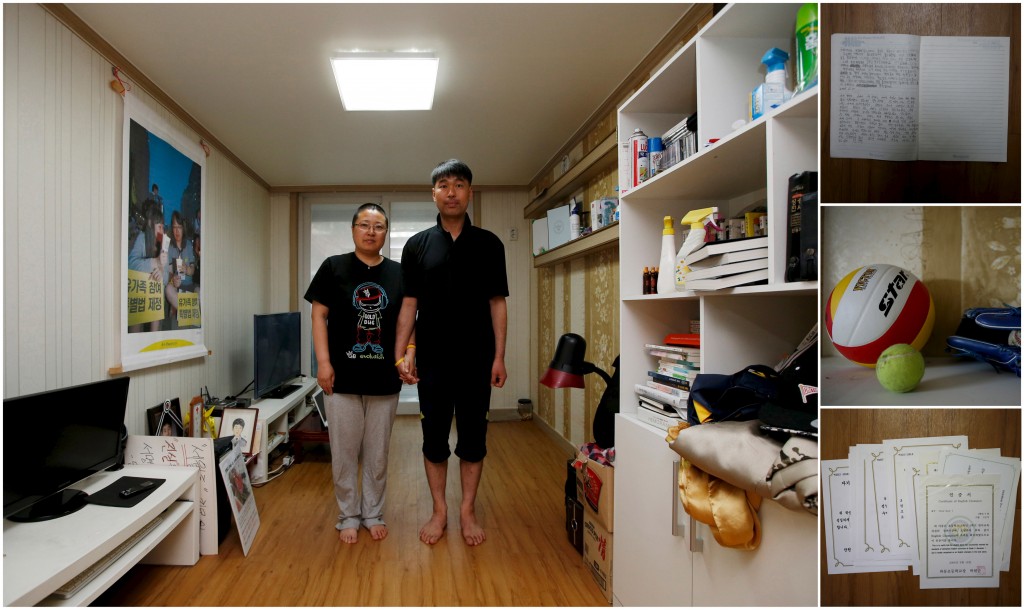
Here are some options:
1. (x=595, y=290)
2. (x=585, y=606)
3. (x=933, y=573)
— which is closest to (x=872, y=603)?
(x=933, y=573)

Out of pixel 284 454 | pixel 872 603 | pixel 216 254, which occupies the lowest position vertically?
pixel 284 454

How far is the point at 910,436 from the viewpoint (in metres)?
0.53

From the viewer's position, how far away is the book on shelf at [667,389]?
140 centimetres

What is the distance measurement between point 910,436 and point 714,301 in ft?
2.50

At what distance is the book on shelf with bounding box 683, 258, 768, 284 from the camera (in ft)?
3.40

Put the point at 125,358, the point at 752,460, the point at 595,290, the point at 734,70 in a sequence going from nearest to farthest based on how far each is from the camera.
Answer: the point at 752,460 < the point at 734,70 < the point at 125,358 < the point at 595,290

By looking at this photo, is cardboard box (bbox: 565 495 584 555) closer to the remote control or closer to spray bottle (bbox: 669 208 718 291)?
spray bottle (bbox: 669 208 718 291)

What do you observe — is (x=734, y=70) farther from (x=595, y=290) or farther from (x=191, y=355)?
(x=191, y=355)

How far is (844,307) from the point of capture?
56 cm

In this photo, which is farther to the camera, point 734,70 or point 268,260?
point 268,260

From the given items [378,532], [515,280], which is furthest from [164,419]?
[515,280]

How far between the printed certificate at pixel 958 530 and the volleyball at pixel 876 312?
0.49ft

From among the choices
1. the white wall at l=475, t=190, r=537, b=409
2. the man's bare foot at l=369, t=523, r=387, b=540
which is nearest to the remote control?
the man's bare foot at l=369, t=523, r=387, b=540

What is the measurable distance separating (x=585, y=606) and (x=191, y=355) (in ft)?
8.82
